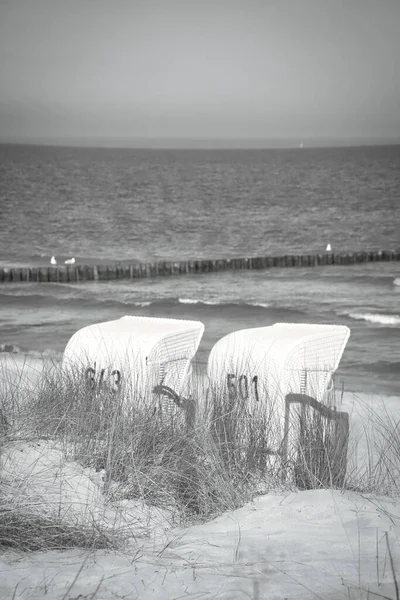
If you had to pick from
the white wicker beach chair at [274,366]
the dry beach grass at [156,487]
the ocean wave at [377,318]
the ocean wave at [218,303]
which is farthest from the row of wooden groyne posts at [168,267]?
the dry beach grass at [156,487]

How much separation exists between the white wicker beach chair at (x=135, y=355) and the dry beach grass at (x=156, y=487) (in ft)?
0.91

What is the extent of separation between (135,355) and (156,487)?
1390mm

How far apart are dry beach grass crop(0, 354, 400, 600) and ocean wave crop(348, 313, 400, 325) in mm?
9451

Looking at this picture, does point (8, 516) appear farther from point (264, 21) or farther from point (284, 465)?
point (264, 21)

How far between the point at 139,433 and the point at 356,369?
664 cm

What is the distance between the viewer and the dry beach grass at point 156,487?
93.1 inches

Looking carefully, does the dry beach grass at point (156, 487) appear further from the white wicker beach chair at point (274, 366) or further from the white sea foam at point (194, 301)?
the white sea foam at point (194, 301)

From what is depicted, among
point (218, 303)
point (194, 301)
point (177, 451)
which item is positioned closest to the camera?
point (177, 451)

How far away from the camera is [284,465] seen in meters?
3.38

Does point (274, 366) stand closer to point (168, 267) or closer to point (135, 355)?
point (135, 355)

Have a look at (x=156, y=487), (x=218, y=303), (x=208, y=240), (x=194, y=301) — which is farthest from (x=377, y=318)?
(x=208, y=240)

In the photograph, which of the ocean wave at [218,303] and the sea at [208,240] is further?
the ocean wave at [218,303]

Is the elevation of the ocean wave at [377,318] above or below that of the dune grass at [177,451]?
below

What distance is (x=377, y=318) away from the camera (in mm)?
13359
